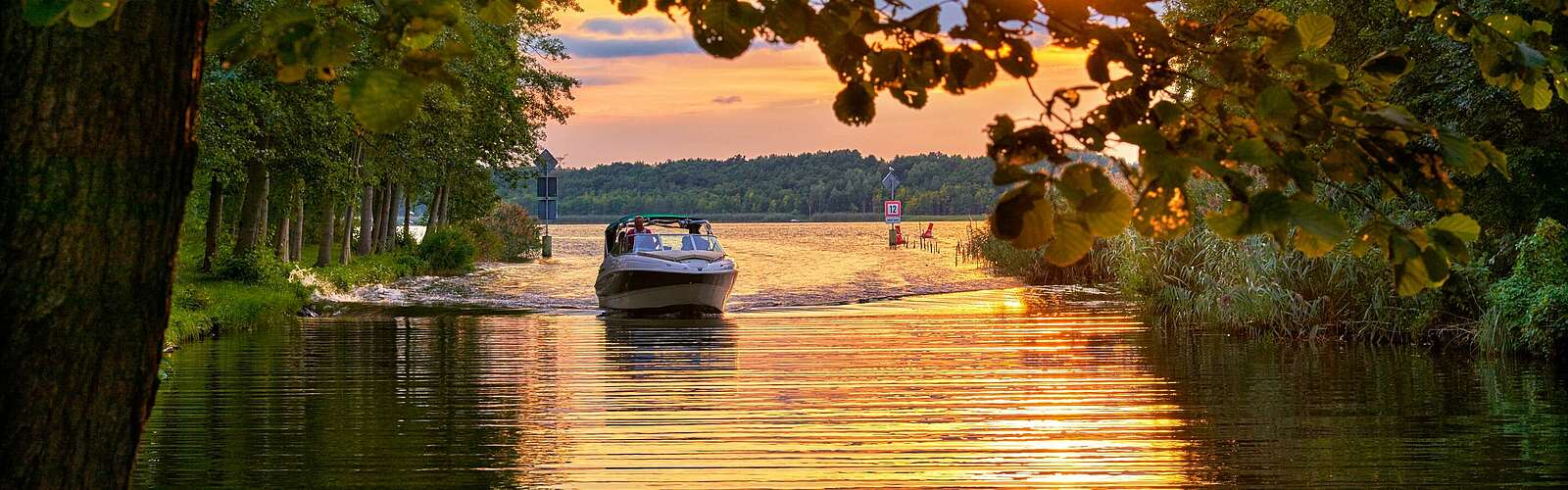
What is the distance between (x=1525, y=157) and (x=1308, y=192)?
46.9 ft

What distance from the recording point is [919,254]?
6500 cm

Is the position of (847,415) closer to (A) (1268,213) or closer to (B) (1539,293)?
(B) (1539,293)

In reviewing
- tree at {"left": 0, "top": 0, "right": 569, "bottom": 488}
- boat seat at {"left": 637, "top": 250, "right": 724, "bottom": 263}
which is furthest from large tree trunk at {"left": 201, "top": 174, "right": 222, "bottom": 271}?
tree at {"left": 0, "top": 0, "right": 569, "bottom": 488}

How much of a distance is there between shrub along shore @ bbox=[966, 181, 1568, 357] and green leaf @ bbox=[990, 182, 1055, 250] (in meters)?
12.6

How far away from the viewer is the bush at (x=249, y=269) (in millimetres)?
29250

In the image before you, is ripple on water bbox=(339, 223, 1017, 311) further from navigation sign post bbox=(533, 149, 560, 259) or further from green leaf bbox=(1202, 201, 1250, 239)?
green leaf bbox=(1202, 201, 1250, 239)

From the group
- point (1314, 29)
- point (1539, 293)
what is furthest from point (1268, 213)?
point (1539, 293)

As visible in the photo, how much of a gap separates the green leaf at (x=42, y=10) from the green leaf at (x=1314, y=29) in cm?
219

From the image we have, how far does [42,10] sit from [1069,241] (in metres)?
1.72

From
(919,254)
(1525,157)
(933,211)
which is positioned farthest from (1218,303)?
(933,211)

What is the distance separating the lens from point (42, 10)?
2.55m

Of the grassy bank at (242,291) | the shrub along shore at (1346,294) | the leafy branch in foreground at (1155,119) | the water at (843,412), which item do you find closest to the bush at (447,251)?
the grassy bank at (242,291)

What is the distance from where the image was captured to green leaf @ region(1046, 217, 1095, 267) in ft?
8.67

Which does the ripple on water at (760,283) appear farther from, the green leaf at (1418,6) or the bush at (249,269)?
the green leaf at (1418,6)
